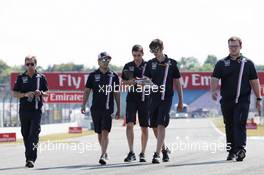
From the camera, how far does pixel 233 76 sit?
13742 millimetres

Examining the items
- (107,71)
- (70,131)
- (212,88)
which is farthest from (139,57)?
(70,131)

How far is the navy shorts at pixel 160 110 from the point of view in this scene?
1397 centimetres

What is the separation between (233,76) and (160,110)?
1301mm

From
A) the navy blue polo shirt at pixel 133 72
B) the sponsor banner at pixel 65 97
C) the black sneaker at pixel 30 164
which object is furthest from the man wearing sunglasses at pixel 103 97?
the sponsor banner at pixel 65 97

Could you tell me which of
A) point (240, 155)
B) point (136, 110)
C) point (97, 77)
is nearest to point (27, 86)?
point (97, 77)

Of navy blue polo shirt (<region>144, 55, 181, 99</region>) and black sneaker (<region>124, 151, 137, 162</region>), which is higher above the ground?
navy blue polo shirt (<region>144, 55, 181, 99</region>)

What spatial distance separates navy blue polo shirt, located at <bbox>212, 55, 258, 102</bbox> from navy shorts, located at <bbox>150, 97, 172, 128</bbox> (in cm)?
92

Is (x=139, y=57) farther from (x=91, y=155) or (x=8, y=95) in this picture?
(x=8, y=95)

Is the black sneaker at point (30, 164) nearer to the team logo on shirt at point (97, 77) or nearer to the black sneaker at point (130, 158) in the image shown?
the black sneaker at point (130, 158)

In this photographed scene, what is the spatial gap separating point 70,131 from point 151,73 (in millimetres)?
30664

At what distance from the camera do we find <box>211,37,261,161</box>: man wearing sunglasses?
13.7 metres

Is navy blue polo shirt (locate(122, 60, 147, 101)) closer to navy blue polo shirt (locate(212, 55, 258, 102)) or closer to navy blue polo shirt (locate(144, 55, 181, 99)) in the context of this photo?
navy blue polo shirt (locate(144, 55, 181, 99))

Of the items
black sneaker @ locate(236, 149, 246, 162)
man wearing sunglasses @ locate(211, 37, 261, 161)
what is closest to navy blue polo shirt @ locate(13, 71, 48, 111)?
man wearing sunglasses @ locate(211, 37, 261, 161)

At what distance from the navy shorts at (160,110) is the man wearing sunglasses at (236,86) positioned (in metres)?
0.79
